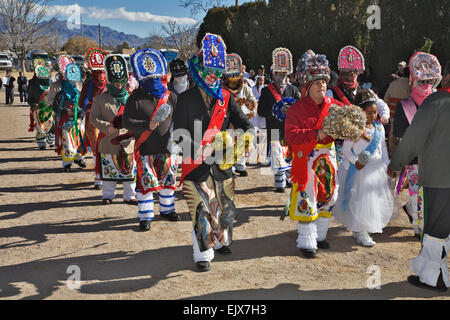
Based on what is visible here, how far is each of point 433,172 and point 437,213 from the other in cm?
39

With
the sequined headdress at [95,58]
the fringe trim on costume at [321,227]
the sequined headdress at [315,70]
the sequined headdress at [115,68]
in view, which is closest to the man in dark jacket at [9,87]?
the sequined headdress at [95,58]

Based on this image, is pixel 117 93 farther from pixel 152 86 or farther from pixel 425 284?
pixel 425 284

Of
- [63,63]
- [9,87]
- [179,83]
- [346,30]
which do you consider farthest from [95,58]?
[9,87]

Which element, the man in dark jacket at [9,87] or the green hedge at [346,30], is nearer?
the green hedge at [346,30]

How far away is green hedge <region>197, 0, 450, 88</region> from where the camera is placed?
16109 mm

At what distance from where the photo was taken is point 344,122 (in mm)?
4645

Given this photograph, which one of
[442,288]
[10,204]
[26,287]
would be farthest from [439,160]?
[10,204]

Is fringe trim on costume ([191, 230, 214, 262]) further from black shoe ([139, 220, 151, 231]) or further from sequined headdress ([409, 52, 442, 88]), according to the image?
sequined headdress ([409, 52, 442, 88])

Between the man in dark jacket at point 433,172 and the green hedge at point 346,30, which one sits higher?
the green hedge at point 346,30

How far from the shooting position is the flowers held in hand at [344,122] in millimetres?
4645

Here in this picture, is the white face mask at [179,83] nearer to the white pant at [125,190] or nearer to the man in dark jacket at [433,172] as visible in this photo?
the white pant at [125,190]

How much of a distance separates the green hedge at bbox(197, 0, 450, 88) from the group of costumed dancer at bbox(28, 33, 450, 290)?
1139 centimetres
